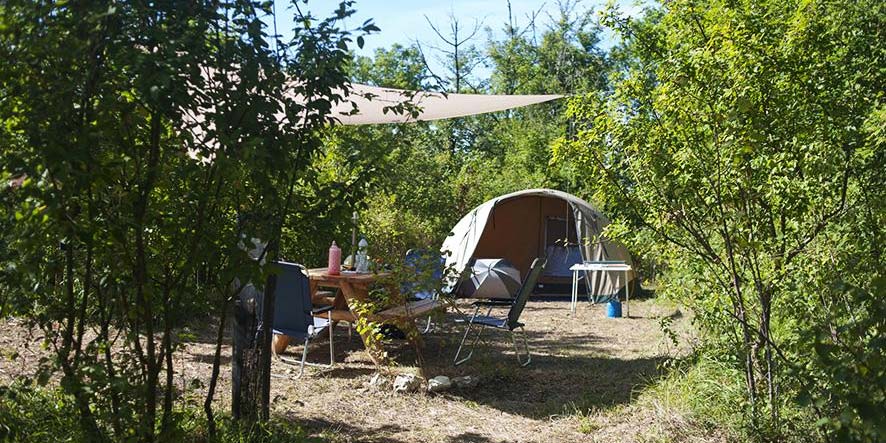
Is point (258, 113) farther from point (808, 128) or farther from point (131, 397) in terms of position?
point (808, 128)

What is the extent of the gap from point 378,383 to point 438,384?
1.23 ft

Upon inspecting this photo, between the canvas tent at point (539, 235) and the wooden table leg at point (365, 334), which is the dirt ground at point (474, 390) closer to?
the wooden table leg at point (365, 334)

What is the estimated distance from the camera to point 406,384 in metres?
4.88

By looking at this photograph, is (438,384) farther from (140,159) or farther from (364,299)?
(140,159)

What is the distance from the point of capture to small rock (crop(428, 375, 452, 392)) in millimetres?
4875

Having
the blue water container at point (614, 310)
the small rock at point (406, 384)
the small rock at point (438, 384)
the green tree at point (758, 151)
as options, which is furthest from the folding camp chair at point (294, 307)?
the blue water container at point (614, 310)

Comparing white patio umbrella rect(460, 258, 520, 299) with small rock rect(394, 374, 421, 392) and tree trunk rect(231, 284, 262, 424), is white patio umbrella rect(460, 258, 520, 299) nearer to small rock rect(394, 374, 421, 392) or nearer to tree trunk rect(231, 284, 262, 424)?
small rock rect(394, 374, 421, 392)

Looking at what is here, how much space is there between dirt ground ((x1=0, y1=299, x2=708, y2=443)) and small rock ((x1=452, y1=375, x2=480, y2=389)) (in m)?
0.04

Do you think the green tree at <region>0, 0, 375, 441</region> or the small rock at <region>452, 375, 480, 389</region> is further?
the small rock at <region>452, 375, 480, 389</region>

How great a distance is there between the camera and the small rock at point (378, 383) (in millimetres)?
4914

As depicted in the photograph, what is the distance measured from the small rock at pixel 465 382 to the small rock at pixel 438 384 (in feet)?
0.24

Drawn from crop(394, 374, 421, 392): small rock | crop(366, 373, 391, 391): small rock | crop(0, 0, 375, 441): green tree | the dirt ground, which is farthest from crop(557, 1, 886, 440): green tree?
crop(366, 373, 391, 391): small rock

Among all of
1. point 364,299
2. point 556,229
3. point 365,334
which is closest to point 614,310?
point 556,229

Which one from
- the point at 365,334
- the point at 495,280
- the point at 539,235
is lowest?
the point at 365,334
